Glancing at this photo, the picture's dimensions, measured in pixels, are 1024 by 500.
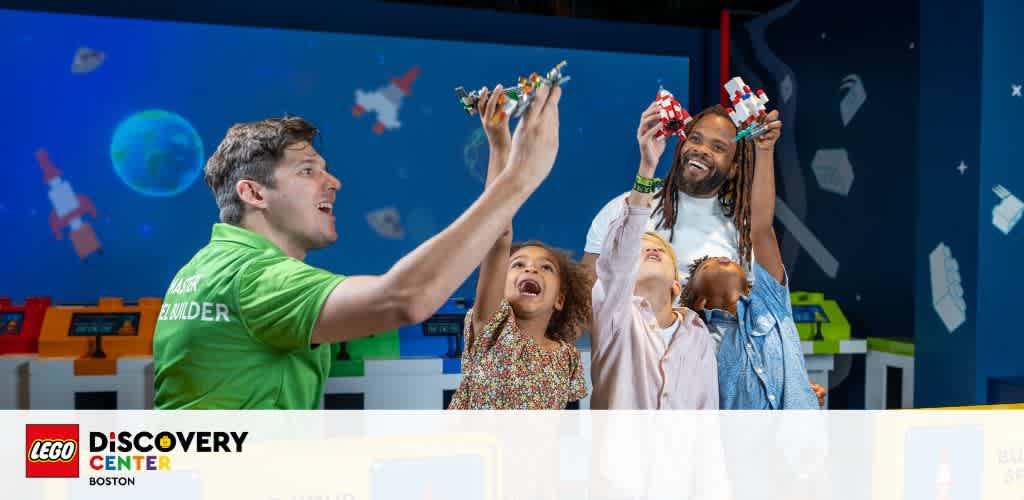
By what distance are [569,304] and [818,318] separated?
2554 millimetres

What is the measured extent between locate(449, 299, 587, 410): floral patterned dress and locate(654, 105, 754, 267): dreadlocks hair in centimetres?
62

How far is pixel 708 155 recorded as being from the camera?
8.38 ft

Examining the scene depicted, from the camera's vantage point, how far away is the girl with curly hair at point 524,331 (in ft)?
7.20

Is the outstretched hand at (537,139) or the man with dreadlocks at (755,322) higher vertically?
the outstretched hand at (537,139)

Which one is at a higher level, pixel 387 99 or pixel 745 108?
pixel 387 99

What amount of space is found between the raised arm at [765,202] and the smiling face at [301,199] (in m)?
1.29

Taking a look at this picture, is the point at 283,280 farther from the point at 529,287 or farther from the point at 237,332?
the point at 529,287

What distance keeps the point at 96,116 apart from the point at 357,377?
2013 millimetres

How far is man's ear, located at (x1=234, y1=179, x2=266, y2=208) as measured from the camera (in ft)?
6.03
